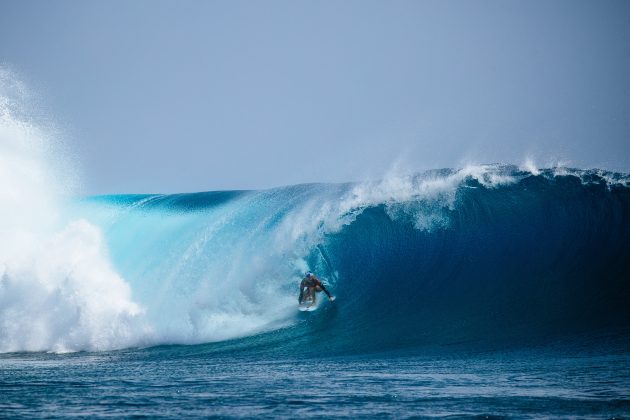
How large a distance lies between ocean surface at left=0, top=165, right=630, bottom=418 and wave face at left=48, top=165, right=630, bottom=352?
0.05 meters

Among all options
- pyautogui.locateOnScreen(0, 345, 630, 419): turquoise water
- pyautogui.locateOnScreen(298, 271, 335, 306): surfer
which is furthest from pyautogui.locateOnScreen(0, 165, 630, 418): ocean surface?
pyautogui.locateOnScreen(298, 271, 335, 306): surfer

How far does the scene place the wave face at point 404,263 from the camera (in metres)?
8.68

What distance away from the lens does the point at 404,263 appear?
11.9m

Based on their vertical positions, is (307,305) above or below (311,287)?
below

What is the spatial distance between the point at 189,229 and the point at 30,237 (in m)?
4.46

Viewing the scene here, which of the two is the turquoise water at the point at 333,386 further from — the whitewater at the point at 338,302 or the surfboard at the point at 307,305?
the surfboard at the point at 307,305

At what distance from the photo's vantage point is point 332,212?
43.9 feet

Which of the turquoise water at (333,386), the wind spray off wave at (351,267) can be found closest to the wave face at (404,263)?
the wind spray off wave at (351,267)

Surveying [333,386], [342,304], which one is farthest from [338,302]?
[333,386]

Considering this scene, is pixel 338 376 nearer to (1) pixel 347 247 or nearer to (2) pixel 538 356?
(2) pixel 538 356

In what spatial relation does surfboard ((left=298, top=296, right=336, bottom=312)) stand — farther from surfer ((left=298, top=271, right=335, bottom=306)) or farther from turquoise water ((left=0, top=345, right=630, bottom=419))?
turquoise water ((left=0, top=345, right=630, bottom=419))

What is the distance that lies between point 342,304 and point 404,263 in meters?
2.11

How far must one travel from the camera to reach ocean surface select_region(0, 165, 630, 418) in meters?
4.34

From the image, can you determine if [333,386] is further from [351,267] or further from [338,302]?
[351,267]
